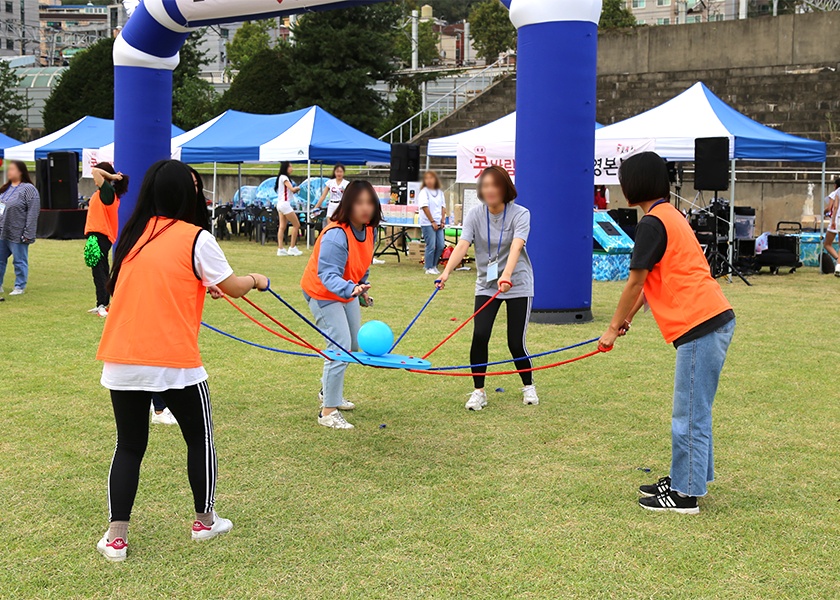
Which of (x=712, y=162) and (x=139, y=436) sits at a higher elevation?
(x=712, y=162)

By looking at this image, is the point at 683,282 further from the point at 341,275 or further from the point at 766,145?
the point at 766,145

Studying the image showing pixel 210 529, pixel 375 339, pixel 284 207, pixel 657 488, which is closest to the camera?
pixel 210 529

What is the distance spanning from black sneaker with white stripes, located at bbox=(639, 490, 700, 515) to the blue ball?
175 cm

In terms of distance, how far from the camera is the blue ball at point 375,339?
5598 mm

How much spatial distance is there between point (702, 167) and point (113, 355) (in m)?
12.0

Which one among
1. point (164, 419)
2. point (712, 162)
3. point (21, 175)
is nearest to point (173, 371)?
point (164, 419)

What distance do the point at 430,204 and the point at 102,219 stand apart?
6.65 m

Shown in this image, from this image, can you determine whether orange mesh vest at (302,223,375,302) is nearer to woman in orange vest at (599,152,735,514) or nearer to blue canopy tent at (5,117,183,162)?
woman in orange vest at (599,152,735,514)

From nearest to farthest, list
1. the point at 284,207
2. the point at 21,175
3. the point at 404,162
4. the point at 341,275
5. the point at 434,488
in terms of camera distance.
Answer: the point at 434,488 < the point at 341,275 < the point at 21,175 < the point at 404,162 < the point at 284,207

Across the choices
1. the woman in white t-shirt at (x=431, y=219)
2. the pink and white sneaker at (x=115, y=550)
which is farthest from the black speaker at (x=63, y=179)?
the pink and white sneaker at (x=115, y=550)

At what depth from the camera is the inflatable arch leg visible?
10.6 m

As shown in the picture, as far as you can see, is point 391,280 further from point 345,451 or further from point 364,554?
point 364,554

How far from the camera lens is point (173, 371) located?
3.90 metres

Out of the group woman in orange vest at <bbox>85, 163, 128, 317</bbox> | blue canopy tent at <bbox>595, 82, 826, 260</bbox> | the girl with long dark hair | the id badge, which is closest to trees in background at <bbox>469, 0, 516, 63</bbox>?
blue canopy tent at <bbox>595, 82, 826, 260</bbox>
